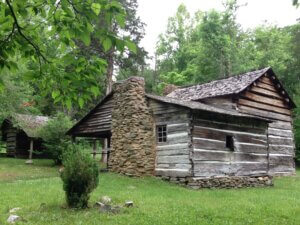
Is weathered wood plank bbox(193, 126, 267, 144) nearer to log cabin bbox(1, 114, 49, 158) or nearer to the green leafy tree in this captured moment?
the green leafy tree

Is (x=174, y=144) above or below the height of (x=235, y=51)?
below

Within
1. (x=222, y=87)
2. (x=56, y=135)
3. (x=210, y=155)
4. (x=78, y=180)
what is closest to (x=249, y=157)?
(x=210, y=155)

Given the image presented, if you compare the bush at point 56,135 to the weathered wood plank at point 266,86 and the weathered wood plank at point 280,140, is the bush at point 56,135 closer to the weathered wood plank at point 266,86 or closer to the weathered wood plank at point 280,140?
the weathered wood plank at point 266,86

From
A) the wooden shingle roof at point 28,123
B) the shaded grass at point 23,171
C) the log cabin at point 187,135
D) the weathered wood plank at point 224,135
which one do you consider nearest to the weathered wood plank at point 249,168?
the log cabin at point 187,135

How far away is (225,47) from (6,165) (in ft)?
89.1

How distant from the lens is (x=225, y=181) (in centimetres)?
1723

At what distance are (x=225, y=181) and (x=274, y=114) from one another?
383 inches

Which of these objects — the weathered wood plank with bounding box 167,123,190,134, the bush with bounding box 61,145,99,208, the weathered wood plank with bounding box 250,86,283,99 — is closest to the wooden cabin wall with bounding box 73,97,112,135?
the weathered wood plank with bounding box 167,123,190,134

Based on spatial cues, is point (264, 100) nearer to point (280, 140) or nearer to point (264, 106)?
point (264, 106)

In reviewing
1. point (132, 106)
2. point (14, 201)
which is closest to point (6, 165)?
point (132, 106)

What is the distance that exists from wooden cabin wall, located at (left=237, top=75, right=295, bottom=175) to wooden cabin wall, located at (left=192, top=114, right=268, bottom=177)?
302cm

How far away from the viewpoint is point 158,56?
6312 centimetres

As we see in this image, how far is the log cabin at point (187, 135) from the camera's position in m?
16.7

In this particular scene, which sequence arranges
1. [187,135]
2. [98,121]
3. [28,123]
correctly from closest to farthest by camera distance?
[187,135]
[98,121]
[28,123]
